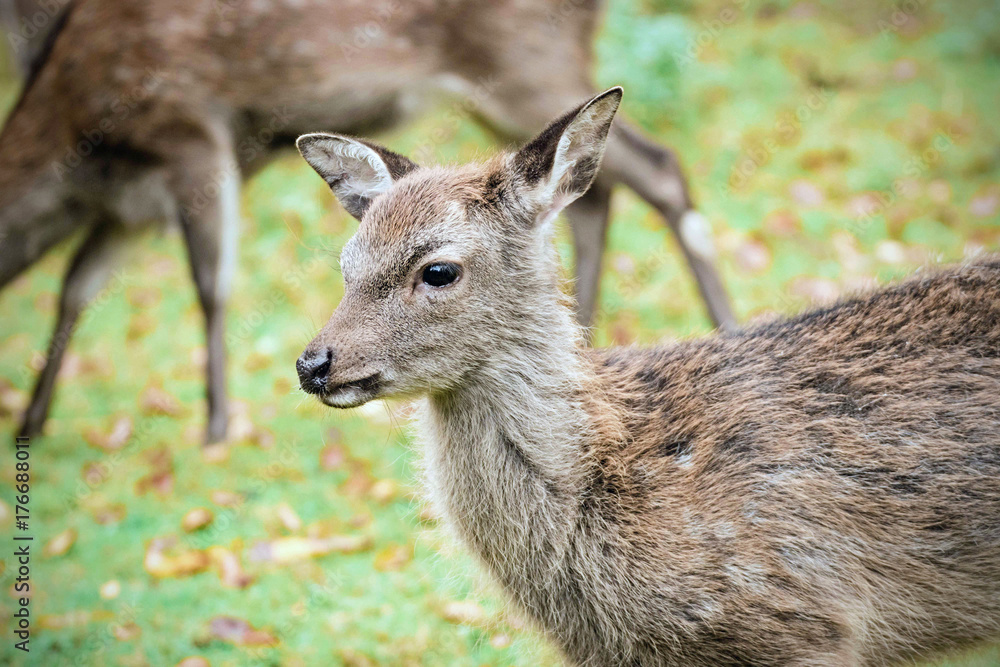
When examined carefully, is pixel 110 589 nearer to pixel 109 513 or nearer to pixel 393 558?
pixel 109 513

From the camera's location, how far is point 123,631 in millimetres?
3984

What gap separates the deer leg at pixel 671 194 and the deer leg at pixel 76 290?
3.21m

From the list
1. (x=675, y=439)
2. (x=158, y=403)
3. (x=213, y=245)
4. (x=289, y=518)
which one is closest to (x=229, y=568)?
(x=289, y=518)

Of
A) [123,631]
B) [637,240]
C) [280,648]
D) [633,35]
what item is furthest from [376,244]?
[633,35]

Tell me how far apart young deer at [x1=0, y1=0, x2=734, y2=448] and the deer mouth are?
2.70m

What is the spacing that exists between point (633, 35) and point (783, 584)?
6.16 metres

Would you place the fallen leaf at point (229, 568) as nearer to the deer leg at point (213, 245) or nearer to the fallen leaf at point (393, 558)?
the fallen leaf at point (393, 558)

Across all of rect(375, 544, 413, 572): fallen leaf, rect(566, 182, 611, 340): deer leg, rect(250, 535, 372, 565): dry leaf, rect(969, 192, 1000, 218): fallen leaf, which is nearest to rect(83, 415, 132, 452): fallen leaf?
rect(250, 535, 372, 565): dry leaf

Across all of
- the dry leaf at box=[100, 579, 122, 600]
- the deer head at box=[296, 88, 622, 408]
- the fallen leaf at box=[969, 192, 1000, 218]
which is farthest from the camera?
the fallen leaf at box=[969, 192, 1000, 218]

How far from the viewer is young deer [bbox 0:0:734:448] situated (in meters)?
5.35

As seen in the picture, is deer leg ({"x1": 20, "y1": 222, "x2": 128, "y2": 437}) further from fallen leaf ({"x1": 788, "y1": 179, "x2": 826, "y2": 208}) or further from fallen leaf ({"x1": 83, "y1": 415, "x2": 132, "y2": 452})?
fallen leaf ({"x1": 788, "y1": 179, "x2": 826, "y2": 208})

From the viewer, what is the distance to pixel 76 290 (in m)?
5.82

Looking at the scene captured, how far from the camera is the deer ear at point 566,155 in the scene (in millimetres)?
2732

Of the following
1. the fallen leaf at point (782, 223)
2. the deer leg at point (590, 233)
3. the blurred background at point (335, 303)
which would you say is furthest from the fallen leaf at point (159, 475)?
the fallen leaf at point (782, 223)
